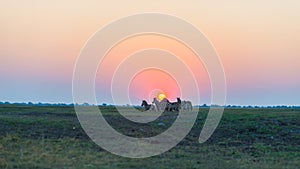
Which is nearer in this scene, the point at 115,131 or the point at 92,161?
the point at 92,161

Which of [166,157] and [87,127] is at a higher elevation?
[87,127]

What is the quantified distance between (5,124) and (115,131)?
7.38m

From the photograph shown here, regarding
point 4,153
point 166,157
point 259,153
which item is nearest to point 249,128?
point 259,153

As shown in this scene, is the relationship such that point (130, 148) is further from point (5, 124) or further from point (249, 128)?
point (249, 128)

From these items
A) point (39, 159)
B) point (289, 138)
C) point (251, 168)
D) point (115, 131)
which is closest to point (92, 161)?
point (39, 159)

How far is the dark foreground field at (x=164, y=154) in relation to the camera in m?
21.9

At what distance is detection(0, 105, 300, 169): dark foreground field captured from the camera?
2186 cm

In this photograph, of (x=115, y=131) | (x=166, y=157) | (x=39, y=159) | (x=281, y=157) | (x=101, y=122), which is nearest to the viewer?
Result: (x=39, y=159)

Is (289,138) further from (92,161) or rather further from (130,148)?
(92,161)

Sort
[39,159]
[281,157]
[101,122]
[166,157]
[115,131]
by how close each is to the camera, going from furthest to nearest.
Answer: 1. [101,122]
2. [115,131]
3. [281,157]
4. [166,157]
5. [39,159]

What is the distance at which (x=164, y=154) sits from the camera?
982 inches

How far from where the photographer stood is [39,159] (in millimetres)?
21516

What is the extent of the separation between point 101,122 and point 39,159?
1388cm

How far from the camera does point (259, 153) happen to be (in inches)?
1065
